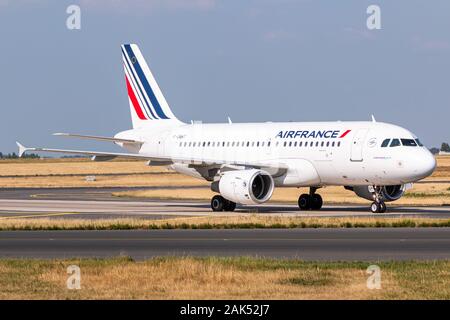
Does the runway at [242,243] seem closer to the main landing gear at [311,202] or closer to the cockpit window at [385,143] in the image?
the cockpit window at [385,143]

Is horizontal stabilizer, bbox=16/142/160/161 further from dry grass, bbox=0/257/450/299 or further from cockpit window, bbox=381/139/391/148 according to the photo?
dry grass, bbox=0/257/450/299

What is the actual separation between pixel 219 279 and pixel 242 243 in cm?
991

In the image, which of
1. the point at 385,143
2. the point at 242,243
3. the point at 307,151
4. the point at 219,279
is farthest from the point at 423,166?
the point at 219,279

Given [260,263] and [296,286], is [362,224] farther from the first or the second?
[296,286]

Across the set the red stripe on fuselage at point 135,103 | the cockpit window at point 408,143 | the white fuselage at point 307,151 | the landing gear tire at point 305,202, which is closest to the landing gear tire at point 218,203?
the white fuselage at point 307,151

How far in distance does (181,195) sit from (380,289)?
4981 centimetres

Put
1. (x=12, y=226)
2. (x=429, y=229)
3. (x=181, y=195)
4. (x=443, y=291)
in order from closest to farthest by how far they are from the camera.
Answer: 1. (x=443, y=291)
2. (x=429, y=229)
3. (x=12, y=226)
4. (x=181, y=195)

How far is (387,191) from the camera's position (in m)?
52.0

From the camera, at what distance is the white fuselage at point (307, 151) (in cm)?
4831

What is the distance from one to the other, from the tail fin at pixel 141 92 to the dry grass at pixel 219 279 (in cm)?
3616

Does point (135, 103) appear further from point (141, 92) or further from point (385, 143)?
point (385, 143)
